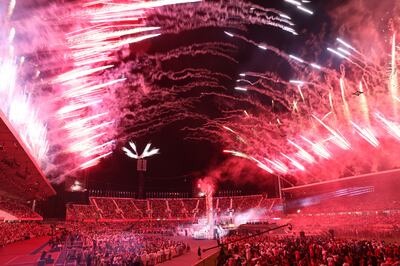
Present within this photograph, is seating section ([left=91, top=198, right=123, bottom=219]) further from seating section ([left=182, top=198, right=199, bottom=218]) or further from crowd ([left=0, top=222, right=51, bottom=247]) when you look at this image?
seating section ([left=182, top=198, right=199, bottom=218])

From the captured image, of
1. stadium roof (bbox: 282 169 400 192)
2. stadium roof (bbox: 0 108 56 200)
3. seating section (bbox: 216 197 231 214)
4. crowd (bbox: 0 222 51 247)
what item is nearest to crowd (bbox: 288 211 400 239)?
stadium roof (bbox: 282 169 400 192)

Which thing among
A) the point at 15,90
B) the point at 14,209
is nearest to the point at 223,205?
the point at 14,209

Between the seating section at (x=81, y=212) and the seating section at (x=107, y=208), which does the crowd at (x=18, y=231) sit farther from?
the seating section at (x=107, y=208)

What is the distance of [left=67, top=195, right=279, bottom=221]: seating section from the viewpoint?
170ft

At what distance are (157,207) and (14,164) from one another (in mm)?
40182

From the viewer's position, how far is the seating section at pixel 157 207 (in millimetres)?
51750

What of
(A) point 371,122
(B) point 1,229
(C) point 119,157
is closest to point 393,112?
(A) point 371,122

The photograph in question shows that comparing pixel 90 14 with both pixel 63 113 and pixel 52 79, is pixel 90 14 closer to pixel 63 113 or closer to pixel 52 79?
pixel 52 79

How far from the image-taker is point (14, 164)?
2116 cm

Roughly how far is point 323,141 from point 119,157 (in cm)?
4250

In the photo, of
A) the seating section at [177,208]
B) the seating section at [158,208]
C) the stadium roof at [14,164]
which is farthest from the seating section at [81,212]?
the stadium roof at [14,164]

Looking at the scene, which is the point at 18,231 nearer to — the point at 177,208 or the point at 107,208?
the point at 107,208

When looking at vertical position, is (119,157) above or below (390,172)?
above

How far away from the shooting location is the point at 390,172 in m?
30.6
